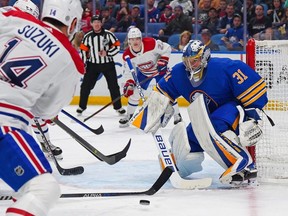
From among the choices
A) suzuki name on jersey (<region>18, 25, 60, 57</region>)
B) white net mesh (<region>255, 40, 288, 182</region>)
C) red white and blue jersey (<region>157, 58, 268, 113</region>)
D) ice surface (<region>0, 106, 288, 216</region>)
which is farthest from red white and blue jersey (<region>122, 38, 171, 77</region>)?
suzuki name on jersey (<region>18, 25, 60, 57</region>)

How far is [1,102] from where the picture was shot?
99.5 inches

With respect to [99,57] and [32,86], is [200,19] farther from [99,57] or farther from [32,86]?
[32,86]

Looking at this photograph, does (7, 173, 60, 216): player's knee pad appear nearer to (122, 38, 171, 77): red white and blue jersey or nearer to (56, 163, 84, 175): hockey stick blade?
(56, 163, 84, 175): hockey stick blade

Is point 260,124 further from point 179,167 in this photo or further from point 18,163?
point 18,163

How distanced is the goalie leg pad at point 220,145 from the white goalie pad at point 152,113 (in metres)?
0.22

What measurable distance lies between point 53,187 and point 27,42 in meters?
0.49

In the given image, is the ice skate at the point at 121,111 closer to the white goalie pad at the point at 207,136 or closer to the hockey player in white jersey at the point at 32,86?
the white goalie pad at the point at 207,136

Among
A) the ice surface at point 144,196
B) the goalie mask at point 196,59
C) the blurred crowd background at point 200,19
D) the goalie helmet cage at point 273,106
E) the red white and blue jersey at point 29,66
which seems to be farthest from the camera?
the blurred crowd background at point 200,19

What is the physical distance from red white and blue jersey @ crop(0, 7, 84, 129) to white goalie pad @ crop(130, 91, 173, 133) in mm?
1721

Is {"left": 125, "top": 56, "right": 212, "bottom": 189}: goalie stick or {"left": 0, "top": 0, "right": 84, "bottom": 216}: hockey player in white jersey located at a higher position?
{"left": 0, "top": 0, "right": 84, "bottom": 216}: hockey player in white jersey

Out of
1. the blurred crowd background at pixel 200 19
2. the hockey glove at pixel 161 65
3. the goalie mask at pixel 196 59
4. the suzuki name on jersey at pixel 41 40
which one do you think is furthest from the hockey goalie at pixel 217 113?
the blurred crowd background at pixel 200 19

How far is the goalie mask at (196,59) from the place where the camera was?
4.11 m

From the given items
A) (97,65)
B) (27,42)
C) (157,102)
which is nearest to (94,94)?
(97,65)

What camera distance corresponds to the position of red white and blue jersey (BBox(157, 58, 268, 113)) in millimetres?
4035
